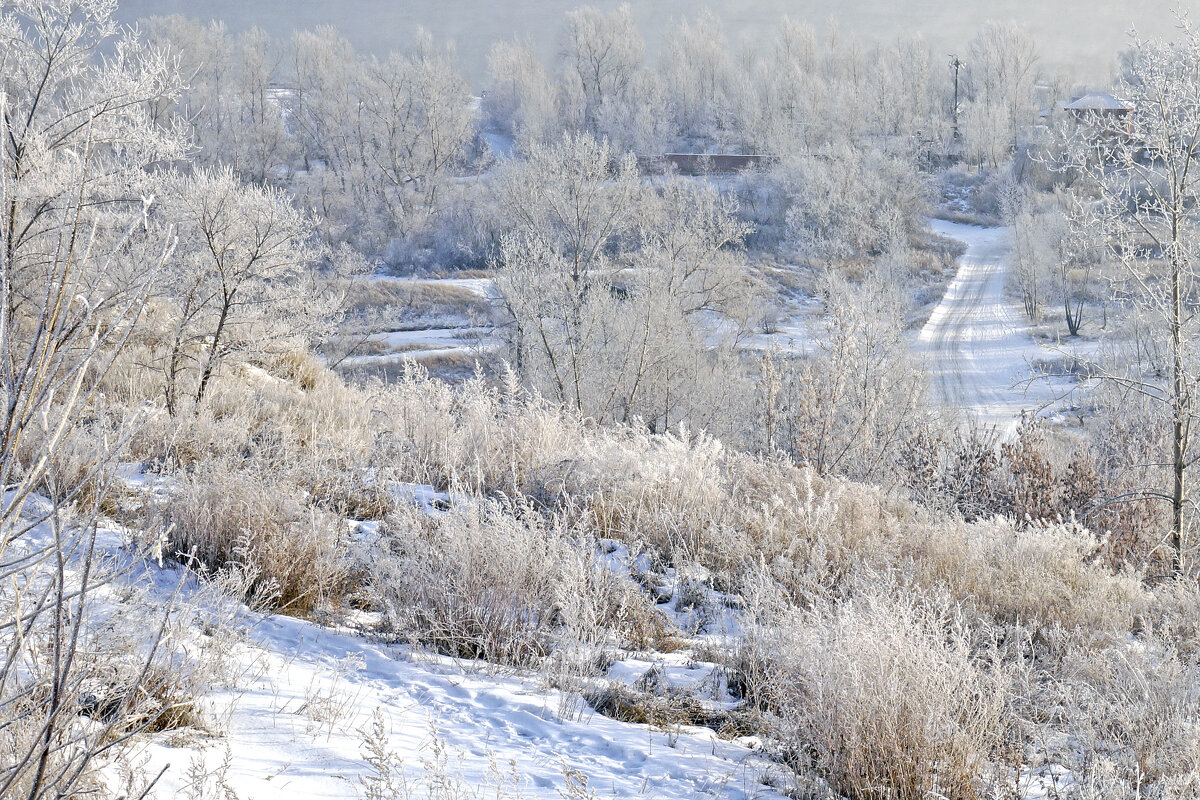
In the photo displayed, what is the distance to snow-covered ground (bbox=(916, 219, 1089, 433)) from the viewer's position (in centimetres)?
2642

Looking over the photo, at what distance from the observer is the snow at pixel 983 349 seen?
2634 centimetres

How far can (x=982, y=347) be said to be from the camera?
3291cm

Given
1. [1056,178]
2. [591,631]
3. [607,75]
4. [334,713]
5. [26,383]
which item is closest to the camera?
[26,383]

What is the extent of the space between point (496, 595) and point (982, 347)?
3352 centimetres

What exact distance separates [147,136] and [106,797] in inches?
441

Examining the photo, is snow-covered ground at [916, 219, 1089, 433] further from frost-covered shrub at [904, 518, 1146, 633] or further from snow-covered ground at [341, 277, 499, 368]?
snow-covered ground at [341, 277, 499, 368]

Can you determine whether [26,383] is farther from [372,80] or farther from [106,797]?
[372,80]

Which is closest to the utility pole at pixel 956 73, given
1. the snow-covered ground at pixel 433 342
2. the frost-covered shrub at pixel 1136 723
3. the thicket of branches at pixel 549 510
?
the snow-covered ground at pixel 433 342

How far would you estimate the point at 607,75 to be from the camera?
232 ft

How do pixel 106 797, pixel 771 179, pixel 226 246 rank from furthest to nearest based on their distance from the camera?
pixel 771 179 → pixel 226 246 → pixel 106 797

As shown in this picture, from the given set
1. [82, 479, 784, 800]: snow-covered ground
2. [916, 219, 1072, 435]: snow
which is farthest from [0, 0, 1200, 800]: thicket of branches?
[916, 219, 1072, 435]: snow

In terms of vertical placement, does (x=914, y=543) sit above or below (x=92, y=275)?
below

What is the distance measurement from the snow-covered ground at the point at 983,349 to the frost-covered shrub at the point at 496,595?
61.8 feet

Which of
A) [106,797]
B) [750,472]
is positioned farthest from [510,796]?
[750,472]
